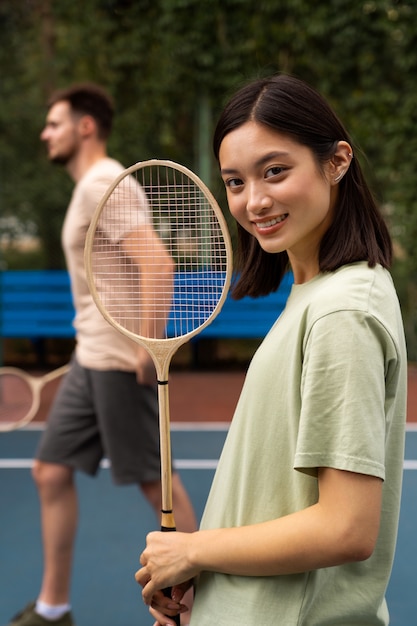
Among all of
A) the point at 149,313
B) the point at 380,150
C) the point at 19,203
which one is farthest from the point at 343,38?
the point at 149,313

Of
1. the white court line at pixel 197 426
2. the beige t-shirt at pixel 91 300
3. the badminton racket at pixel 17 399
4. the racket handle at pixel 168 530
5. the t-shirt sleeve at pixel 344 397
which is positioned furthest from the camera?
the white court line at pixel 197 426

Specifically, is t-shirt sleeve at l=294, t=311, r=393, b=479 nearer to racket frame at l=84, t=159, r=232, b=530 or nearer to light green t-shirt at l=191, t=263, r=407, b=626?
light green t-shirt at l=191, t=263, r=407, b=626

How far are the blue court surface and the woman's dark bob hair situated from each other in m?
2.15

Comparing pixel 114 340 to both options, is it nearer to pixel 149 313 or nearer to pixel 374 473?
pixel 149 313

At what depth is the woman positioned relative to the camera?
1.11m

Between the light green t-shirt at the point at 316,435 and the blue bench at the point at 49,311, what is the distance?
244 inches

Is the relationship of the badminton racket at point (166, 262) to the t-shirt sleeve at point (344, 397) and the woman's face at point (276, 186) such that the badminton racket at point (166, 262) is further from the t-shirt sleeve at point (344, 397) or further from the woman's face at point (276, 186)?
the t-shirt sleeve at point (344, 397)

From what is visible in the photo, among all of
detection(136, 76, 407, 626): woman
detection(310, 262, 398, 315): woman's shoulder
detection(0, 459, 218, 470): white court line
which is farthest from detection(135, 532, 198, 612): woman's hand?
detection(0, 459, 218, 470): white court line

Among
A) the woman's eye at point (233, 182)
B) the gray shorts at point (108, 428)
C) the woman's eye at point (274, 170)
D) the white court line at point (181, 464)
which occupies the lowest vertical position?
the white court line at point (181, 464)

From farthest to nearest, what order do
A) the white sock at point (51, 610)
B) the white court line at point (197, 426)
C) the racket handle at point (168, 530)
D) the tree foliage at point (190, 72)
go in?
the tree foliage at point (190, 72), the white court line at point (197, 426), the white sock at point (51, 610), the racket handle at point (168, 530)

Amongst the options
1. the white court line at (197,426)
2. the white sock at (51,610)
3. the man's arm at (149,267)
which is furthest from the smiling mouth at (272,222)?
the white court line at (197,426)

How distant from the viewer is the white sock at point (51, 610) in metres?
2.94

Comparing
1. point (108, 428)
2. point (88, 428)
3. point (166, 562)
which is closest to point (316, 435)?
point (166, 562)

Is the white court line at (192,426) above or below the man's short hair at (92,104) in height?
below
